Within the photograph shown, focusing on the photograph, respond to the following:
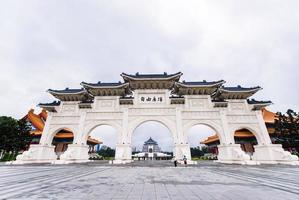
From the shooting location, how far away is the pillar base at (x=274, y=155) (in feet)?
51.9

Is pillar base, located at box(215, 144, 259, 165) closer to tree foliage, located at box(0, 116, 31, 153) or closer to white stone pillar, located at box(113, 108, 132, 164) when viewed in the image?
white stone pillar, located at box(113, 108, 132, 164)

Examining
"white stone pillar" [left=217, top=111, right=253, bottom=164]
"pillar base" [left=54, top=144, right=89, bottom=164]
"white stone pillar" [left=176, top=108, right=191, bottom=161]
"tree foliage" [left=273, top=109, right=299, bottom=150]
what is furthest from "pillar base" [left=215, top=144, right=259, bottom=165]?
"pillar base" [left=54, top=144, right=89, bottom=164]

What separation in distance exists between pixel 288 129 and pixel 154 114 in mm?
15130

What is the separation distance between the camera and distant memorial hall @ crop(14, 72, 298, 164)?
17.7 meters

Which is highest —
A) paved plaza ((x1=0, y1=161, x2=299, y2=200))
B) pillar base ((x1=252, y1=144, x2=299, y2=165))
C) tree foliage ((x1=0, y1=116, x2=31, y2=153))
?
tree foliage ((x1=0, y1=116, x2=31, y2=153))

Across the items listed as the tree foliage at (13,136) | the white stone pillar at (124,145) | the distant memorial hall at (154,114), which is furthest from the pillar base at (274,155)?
the tree foliage at (13,136)

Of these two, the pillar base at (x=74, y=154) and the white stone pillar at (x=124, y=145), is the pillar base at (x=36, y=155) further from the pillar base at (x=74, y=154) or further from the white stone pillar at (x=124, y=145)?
the white stone pillar at (x=124, y=145)

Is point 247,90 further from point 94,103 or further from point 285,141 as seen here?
point 94,103

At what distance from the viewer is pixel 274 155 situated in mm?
16875

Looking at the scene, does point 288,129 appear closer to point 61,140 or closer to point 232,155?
point 232,155

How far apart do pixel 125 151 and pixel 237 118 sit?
13313 millimetres

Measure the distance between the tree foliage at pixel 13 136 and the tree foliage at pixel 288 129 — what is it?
3056 cm

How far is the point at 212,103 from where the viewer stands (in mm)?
19125

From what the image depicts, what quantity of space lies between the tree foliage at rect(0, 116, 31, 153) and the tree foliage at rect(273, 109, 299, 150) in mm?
30556
